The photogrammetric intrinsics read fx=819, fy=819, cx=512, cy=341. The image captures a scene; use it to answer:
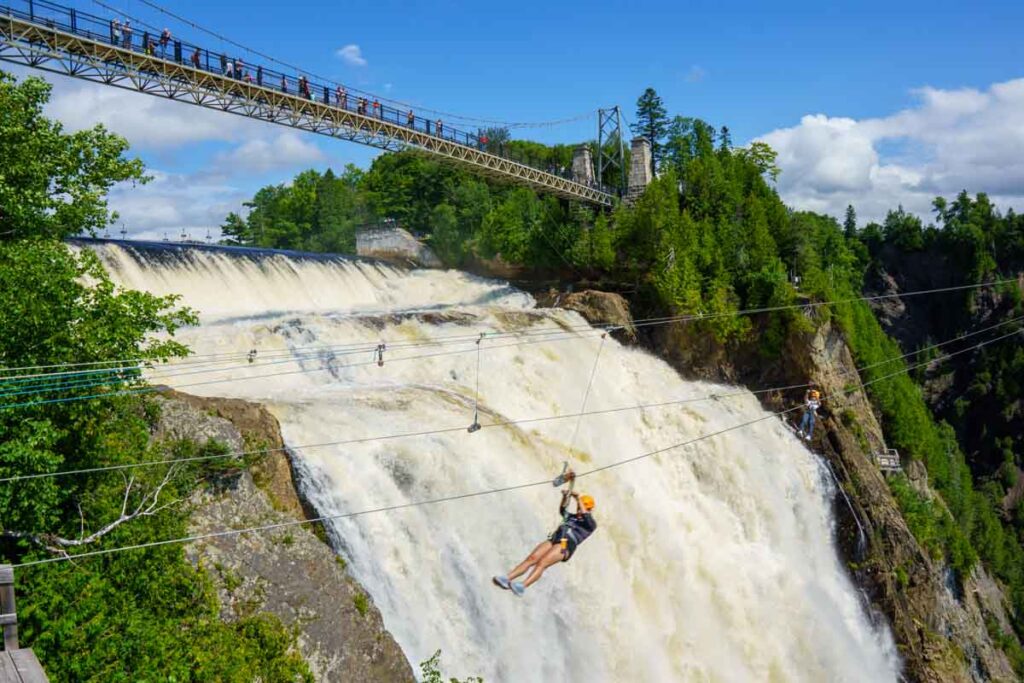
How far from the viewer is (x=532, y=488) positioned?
17422 mm

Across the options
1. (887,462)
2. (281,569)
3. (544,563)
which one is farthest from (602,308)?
(544,563)

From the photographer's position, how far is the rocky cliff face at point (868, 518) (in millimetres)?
24906

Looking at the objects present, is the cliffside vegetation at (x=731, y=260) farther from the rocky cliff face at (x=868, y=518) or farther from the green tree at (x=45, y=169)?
the green tree at (x=45, y=169)

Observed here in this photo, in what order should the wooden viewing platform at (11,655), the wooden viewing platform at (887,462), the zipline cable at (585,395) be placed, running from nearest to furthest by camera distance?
the wooden viewing platform at (11,655) → the zipline cable at (585,395) → the wooden viewing platform at (887,462)

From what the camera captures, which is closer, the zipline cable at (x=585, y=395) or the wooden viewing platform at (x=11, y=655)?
the wooden viewing platform at (x=11, y=655)

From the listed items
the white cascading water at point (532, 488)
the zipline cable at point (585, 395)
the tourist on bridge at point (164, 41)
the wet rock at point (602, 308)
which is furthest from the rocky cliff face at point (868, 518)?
the tourist on bridge at point (164, 41)

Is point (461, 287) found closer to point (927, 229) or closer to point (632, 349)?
point (632, 349)

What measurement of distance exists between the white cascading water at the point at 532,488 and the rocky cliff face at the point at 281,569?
688 mm

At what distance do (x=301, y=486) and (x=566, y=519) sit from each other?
5.37 m

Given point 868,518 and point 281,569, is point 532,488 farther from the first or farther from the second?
point 868,518

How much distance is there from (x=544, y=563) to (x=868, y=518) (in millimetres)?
18862

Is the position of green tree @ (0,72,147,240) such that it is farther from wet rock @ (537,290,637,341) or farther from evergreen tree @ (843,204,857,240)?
evergreen tree @ (843,204,857,240)

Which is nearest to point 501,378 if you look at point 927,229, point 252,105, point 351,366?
point 351,366

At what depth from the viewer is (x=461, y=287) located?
36.8 meters
